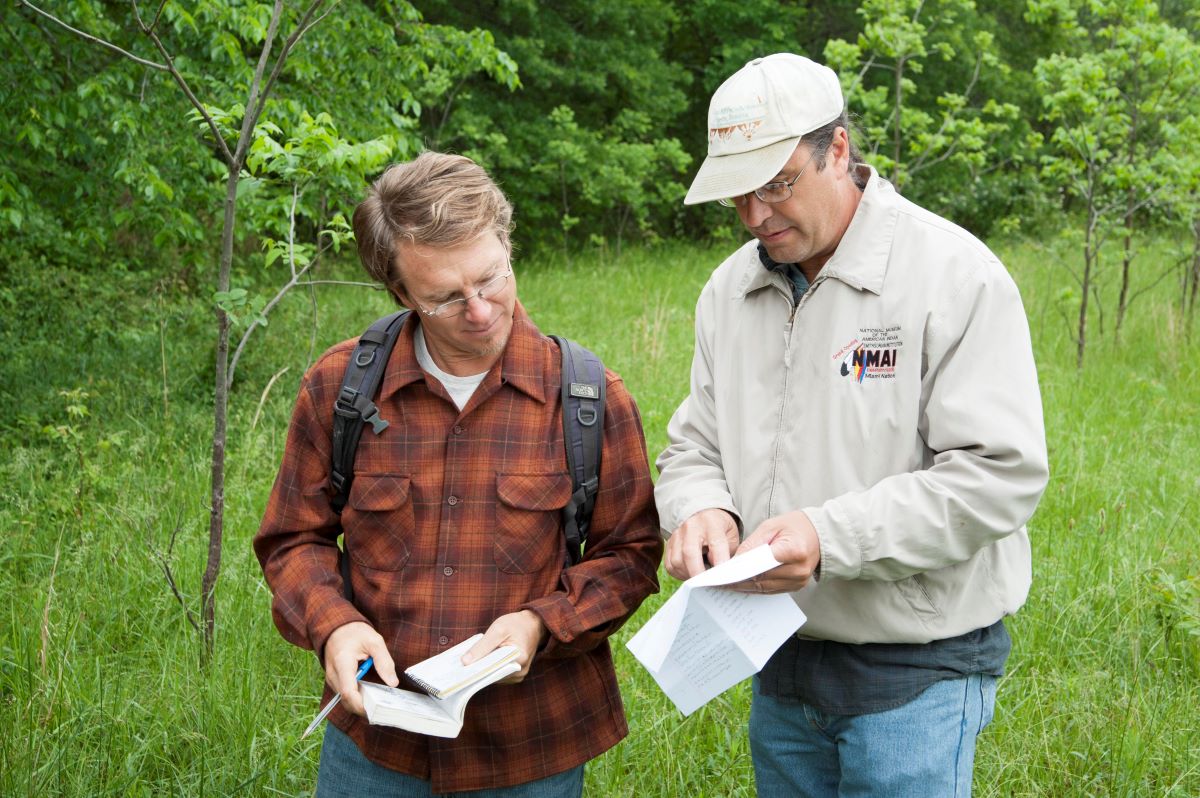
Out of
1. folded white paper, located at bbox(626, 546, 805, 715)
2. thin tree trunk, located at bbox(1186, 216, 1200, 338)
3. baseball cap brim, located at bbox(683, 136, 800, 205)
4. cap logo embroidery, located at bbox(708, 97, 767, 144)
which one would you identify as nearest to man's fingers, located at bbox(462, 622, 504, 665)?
folded white paper, located at bbox(626, 546, 805, 715)

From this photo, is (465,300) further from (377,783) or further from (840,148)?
(377,783)

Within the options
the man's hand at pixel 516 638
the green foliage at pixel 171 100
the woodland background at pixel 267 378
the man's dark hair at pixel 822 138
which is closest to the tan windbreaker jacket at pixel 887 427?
the man's dark hair at pixel 822 138

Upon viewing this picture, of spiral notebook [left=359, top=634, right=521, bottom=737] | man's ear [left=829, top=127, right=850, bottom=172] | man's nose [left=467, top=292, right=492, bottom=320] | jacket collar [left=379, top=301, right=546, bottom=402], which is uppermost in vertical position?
man's ear [left=829, top=127, right=850, bottom=172]

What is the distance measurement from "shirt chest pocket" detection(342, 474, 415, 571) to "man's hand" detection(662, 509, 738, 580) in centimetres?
49

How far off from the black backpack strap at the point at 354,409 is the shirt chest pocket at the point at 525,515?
0.27 m

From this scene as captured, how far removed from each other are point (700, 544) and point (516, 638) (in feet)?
1.19

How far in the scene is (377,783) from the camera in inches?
81.9

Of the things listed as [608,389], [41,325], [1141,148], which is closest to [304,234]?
[41,325]

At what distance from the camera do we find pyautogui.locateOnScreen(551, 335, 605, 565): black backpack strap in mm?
2051

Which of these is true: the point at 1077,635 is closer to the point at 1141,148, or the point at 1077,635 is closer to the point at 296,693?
the point at 296,693

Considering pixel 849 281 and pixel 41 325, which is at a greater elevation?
pixel 849 281

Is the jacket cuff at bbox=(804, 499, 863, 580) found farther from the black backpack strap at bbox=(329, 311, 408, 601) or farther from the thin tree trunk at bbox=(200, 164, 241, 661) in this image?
the thin tree trunk at bbox=(200, 164, 241, 661)

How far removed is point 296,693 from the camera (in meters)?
3.41

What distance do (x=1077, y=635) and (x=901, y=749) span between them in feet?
7.10
